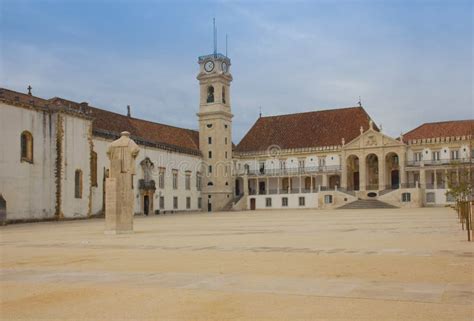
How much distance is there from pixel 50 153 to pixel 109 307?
3857 centimetres

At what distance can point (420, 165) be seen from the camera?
213 feet

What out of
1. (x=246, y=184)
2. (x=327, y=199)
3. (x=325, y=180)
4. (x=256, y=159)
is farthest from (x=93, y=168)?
(x=325, y=180)

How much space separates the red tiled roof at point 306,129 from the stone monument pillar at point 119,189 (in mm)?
52048

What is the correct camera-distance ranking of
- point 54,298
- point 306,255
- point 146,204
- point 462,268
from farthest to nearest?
point 146,204
point 306,255
point 462,268
point 54,298

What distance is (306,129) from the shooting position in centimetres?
7588

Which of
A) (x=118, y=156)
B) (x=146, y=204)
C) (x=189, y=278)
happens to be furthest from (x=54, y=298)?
(x=146, y=204)

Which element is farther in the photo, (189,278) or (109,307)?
(189,278)

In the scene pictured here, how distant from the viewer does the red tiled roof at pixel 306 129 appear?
72.8 metres

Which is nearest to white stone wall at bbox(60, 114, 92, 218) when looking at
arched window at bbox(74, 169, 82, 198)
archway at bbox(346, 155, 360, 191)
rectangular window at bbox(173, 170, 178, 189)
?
arched window at bbox(74, 169, 82, 198)

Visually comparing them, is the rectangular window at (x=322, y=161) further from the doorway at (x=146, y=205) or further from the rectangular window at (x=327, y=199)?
the doorway at (x=146, y=205)

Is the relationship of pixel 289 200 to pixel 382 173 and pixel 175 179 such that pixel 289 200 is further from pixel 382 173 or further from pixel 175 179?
pixel 175 179

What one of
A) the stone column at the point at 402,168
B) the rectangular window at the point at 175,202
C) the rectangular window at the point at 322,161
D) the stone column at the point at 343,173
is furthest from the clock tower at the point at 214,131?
the stone column at the point at 402,168

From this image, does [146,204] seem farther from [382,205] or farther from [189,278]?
[189,278]

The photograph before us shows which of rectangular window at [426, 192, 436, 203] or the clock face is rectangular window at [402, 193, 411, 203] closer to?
rectangular window at [426, 192, 436, 203]
